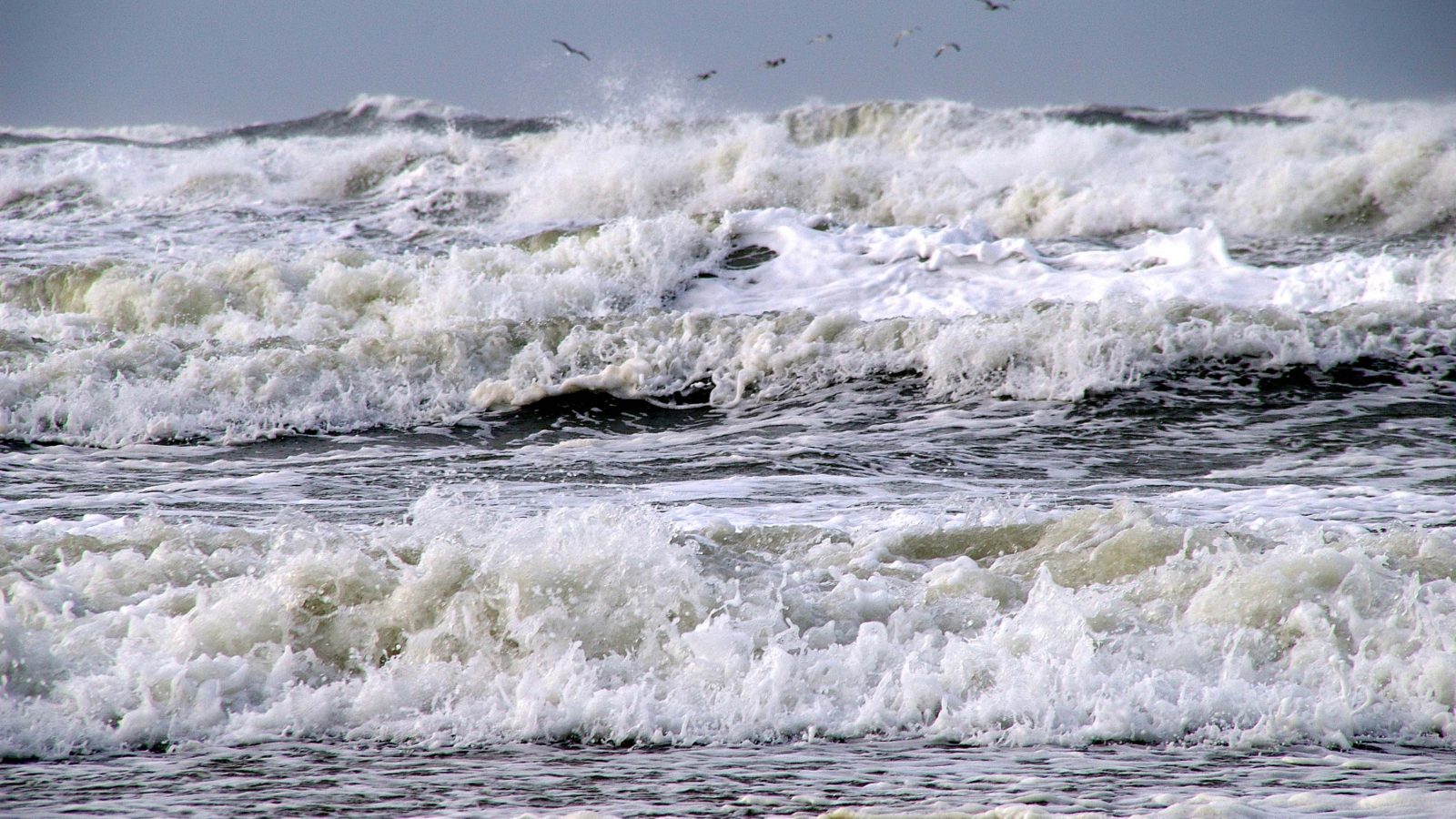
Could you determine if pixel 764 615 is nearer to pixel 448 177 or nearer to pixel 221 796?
pixel 221 796

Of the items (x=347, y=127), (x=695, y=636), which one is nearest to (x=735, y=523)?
(x=695, y=636)

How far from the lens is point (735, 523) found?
17.3ft

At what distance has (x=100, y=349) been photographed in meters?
9.28

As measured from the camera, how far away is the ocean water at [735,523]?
3240mm

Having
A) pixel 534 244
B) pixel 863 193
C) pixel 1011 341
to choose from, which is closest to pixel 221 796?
pixel 1011 341

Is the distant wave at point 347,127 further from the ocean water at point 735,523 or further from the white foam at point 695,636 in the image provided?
the white foam at point 695,636

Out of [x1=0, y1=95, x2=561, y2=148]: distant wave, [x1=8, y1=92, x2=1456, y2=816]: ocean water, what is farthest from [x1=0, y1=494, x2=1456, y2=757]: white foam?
[x1=0, y1=95, x2=561, y2=148]: distant wave

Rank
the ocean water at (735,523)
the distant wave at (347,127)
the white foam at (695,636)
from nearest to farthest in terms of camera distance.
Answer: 1. the ocean water at (735,523)
2. the white foam at (695,636)
3. the distant wave at (347,127)

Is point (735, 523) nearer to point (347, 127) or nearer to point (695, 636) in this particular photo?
point (695, 636)

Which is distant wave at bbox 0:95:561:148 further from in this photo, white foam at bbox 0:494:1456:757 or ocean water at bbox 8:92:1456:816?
white foam at bbox 0:494:1456:757

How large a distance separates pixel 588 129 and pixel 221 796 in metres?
21.0

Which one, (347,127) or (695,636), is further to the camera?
(347,127)

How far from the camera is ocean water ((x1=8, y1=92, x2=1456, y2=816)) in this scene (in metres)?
3.24

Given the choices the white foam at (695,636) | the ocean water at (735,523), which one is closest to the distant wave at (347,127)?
the ocean water at (735,523)
